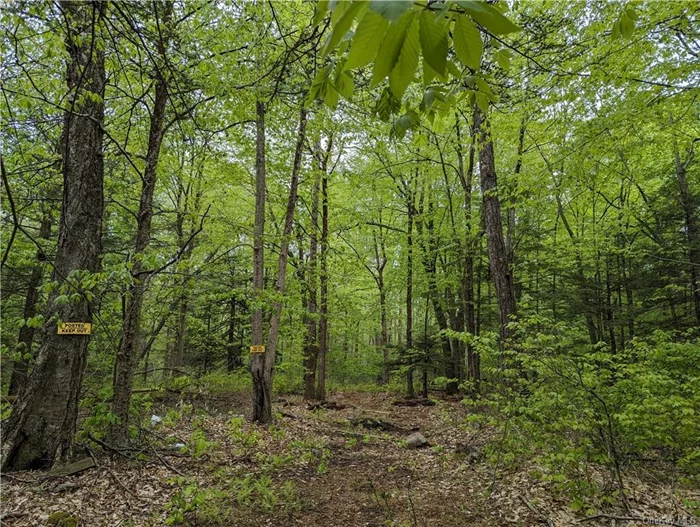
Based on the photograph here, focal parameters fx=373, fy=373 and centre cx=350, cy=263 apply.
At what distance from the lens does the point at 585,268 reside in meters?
10.6

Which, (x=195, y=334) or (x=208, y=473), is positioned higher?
(x=195, y=334)

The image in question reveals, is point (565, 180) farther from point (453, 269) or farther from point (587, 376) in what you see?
point (453, 269)

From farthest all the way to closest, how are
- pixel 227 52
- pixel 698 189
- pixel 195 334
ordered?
pixel 195 334 → pixel 698 189 → pixel 227 52

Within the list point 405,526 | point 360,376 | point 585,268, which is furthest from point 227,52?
point 360,376

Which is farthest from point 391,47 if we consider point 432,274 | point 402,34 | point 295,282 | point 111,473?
point 432,274

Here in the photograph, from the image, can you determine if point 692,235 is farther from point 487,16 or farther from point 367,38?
point 367,38

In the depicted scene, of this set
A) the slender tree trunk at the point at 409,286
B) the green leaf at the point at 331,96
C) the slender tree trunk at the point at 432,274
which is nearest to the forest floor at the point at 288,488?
the green leaf at the point at 331,96

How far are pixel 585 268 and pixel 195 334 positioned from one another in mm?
11982

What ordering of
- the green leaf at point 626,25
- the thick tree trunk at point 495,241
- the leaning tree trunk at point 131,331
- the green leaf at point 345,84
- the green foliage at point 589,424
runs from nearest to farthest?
the green leaf at point 345,84 < the green leaf at point 626,25 < the green foliage at point 589,424 < the leaning tree trunk at point 131,331 < the thick tree trunk at point 495,241

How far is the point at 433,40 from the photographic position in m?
0.81

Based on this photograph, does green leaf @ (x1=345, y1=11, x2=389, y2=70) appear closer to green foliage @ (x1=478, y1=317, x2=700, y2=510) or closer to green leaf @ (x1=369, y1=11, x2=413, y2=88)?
green leaf @ (x1=369, y1=11, x2=413, y2=88)

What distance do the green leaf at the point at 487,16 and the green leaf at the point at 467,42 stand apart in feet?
0.24

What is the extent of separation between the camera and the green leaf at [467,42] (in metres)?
0.91

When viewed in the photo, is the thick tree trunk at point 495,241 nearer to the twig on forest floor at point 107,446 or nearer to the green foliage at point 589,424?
the green foliage at point 589,424
